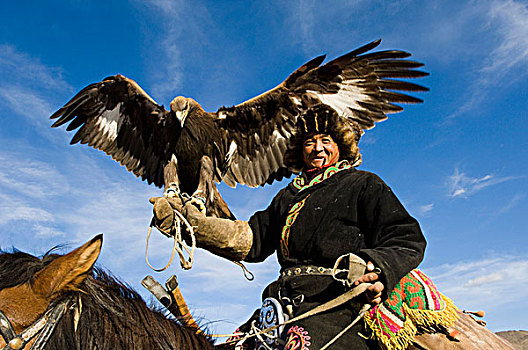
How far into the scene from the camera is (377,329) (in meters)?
1.84

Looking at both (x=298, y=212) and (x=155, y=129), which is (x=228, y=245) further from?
(x=155, y=129)

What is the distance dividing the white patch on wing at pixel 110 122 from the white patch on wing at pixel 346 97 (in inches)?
111

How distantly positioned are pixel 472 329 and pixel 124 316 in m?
1.49

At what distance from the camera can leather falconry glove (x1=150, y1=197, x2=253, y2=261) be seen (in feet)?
8.15

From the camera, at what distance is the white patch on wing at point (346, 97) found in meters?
4.65

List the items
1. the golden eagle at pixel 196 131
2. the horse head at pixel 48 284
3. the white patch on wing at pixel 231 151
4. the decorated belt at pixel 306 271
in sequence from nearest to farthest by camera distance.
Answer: the horse head at pixel 48 284
the decorated belt at pixel 306 271
the golden eagle at pixel 196 131
the white patch on wing at pixel 231 151

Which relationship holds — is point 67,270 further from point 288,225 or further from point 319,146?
point 319,146

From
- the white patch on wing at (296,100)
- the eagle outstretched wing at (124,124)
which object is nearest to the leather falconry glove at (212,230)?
the white patch on wing at (296,100)

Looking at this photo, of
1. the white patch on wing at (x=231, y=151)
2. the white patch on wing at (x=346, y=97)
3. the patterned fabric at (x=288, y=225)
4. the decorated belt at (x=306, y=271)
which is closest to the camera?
the decorated belt at (x=306, y=271)

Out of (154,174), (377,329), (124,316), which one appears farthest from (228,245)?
(154,174)

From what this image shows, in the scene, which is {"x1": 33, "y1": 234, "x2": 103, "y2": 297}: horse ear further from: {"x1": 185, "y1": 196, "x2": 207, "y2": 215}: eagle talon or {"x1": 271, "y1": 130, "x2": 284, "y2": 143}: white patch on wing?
{"x1": 271, "y1": 130, "x2": 284, "y2": 143}: white patch on wing

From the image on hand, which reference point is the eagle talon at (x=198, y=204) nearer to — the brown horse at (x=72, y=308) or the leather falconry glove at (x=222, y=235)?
the leather falconry glove at (x=222, y=235)

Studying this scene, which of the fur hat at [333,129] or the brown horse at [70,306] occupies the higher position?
the fur hat at [333,129]

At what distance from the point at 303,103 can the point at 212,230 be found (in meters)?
3.34
